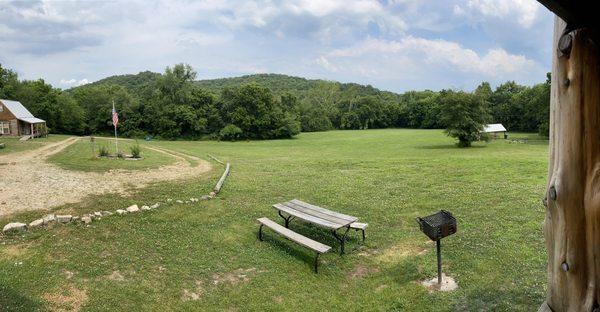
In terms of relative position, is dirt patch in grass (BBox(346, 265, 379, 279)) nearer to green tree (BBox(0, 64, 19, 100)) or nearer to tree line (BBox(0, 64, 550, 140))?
tree line (BBox(0, 64, 550, 140))

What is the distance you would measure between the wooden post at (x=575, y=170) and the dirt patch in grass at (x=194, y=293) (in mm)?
5912

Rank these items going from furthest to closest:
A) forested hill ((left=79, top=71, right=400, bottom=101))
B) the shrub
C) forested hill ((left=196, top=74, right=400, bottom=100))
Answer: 1. forested hill ((left=196, top=74, right=400, bottom=100))
2. forested hill ((left=79, top=71, right=400, bottom=101))
3. the shrub

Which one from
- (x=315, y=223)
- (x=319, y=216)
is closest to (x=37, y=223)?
(x=315, y=223)

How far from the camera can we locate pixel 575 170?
2.20 metres

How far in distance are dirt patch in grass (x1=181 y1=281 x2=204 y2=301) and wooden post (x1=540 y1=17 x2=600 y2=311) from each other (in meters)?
5.91

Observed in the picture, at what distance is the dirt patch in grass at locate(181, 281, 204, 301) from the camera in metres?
6.82

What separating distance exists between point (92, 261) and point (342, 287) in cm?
523

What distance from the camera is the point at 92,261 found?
7.89 m

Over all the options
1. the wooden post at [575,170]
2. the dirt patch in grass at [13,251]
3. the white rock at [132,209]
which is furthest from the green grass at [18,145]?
the wooden post at [575,170]

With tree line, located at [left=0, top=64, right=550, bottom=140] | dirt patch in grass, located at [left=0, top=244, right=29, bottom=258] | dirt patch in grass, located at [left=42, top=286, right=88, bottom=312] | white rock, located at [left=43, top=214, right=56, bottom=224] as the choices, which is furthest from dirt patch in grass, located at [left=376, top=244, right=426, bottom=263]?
tree line, located at [left=0, top=64, right=550, bottom=140]

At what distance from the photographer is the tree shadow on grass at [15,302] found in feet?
20.1

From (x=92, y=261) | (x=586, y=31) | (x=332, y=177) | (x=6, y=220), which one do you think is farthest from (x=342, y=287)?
(x=332, y=177)

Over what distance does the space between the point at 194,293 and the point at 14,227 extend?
5.45 metres

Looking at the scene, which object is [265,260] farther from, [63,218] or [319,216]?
[63,218]
